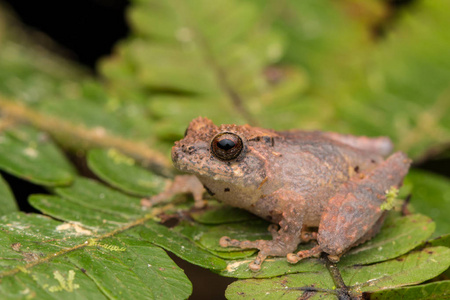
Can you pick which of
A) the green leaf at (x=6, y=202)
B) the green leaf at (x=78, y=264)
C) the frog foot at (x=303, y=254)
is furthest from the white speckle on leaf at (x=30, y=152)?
the frog foot at (x=303, y=254)

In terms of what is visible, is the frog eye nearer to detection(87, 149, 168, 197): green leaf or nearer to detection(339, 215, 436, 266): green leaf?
detection(87, 149, 168, 197): green leaf

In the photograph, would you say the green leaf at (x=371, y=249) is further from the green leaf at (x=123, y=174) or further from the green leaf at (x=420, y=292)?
the green leaf at (x=123, y=174)

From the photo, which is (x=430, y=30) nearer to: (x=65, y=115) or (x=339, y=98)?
(x=339, y=98)

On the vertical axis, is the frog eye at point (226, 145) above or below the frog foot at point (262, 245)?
above

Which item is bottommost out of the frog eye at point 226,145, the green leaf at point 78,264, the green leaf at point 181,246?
the green leaf at point 78,264

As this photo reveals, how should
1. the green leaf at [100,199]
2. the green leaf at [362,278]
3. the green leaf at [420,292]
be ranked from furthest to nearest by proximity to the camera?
the green leaf at [100,199] < the green leaf at [362,278] < the green leaf at [420,292]

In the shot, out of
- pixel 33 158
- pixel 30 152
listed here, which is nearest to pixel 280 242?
pixel 33 158

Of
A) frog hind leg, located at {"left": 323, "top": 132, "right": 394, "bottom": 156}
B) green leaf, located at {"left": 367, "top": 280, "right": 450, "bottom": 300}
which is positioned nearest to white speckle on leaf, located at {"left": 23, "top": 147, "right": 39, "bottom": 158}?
frog hind leg, located at {"left": 323, "top": 132, "right": 394, "bottom": 156}

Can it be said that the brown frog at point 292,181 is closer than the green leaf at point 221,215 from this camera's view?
Yes
